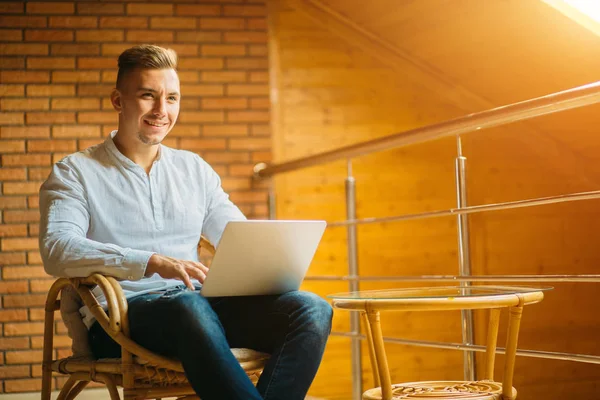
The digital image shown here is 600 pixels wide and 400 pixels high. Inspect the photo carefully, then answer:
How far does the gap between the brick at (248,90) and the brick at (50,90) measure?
736 mm

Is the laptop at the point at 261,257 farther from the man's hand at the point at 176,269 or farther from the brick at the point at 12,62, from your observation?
the brick at the point at 12,62

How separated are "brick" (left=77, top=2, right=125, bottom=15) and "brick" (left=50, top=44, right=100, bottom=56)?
159 millimetres

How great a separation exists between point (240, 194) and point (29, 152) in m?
0.98

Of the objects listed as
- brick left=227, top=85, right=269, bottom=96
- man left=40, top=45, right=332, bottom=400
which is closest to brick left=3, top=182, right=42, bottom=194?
brick left=227, top=85, right=269, bottom=96

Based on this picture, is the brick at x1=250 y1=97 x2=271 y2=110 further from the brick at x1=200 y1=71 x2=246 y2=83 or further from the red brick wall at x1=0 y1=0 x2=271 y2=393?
the brick at x1=200 y1=71 x2=246 y2=83

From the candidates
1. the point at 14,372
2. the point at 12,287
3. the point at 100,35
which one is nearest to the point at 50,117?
the point at 100,35

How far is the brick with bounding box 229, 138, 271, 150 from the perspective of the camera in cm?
384

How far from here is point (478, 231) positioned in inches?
170

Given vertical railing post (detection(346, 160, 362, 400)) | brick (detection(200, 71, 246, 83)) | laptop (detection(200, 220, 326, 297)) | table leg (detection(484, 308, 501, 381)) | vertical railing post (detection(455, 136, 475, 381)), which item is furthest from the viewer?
brick (detection(200, 71, 246, 83))

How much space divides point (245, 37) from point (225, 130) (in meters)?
0.46

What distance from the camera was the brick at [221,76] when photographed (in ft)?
12.7

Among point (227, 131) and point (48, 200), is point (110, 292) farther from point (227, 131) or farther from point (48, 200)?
point (227, 131)

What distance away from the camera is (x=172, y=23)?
3840 mm

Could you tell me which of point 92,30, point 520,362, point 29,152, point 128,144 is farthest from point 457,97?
point 128,144
